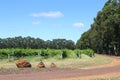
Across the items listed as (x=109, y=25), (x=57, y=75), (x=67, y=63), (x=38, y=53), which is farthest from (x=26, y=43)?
(x=57, y=75)

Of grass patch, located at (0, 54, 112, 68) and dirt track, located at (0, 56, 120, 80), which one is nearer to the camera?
dirt track, located at (0, 56, 120, 80)

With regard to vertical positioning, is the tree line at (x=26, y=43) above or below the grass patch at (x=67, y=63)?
above

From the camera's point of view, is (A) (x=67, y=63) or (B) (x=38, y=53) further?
(B) (x=38, y=53)

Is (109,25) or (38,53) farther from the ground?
(109,25)

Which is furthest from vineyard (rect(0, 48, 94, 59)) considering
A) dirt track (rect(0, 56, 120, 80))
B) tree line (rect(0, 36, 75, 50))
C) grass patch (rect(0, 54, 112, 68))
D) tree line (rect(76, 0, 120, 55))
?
tree line (rect(0, 36, 75, 50))

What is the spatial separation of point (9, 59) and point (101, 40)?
42.7 meters

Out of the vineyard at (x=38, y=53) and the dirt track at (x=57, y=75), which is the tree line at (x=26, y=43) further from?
the dirt track at (x=57, y=75)

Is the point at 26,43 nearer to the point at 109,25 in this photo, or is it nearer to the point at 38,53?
the point at 109,25

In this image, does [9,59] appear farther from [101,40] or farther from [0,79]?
[101,40]

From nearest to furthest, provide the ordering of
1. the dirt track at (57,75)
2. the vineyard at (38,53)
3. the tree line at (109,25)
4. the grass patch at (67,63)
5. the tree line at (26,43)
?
the dirt track at (57,75), the grass patch at (67,63), the vineyard at (38,53), the tree line at (109,25), the tree line at (26,43)

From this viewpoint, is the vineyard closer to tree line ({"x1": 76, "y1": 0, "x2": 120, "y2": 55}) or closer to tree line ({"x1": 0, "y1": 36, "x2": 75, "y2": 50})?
tree line ({"x1": 76, "y1": 0, "x2": 120, "y2": 55})

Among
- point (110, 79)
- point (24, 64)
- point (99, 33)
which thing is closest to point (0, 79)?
point (110, 79)

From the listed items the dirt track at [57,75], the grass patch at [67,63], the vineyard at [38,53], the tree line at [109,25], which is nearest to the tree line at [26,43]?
the tree line at [109,25]

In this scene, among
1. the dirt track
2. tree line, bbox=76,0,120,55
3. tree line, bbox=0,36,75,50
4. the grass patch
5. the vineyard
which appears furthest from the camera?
tree line, bbox=0,36,75,50
